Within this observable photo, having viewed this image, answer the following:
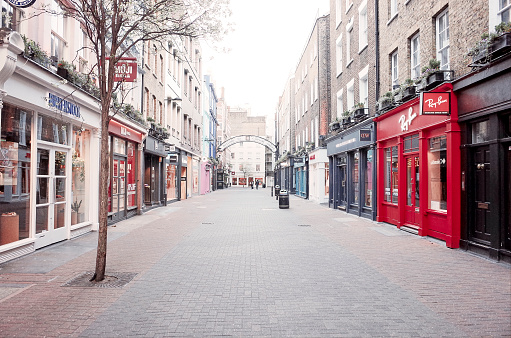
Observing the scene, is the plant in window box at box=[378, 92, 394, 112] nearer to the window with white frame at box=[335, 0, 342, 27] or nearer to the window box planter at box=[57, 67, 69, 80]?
the window with white frame at box=[335, 0, 342, 27]

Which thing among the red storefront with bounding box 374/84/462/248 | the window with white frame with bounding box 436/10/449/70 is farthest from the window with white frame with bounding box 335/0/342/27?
the window with white frame with bounding box 436/10/449/70

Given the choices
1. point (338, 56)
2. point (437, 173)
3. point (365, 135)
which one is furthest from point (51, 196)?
point (338, 56)

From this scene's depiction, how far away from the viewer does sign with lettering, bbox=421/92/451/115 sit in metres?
9.02

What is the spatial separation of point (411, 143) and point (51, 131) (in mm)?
10120

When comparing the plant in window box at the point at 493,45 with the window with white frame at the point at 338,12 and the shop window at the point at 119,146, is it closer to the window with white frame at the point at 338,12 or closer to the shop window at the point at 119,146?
the shop window at the point at 119,146

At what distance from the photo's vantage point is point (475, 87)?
8320mm

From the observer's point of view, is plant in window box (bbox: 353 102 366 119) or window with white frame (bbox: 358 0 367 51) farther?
window with white frame (bbox: 358 0 367 51)

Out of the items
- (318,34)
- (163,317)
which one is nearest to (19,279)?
(163,317)

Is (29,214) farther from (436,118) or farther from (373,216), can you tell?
(373,216)

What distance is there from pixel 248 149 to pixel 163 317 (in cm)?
10009

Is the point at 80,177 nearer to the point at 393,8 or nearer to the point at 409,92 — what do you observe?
the point at 409,92

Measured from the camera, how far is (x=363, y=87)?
16844 millimetres

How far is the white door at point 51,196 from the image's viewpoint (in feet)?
29.3

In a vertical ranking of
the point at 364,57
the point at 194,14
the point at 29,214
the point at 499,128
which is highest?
the point at 364,57
